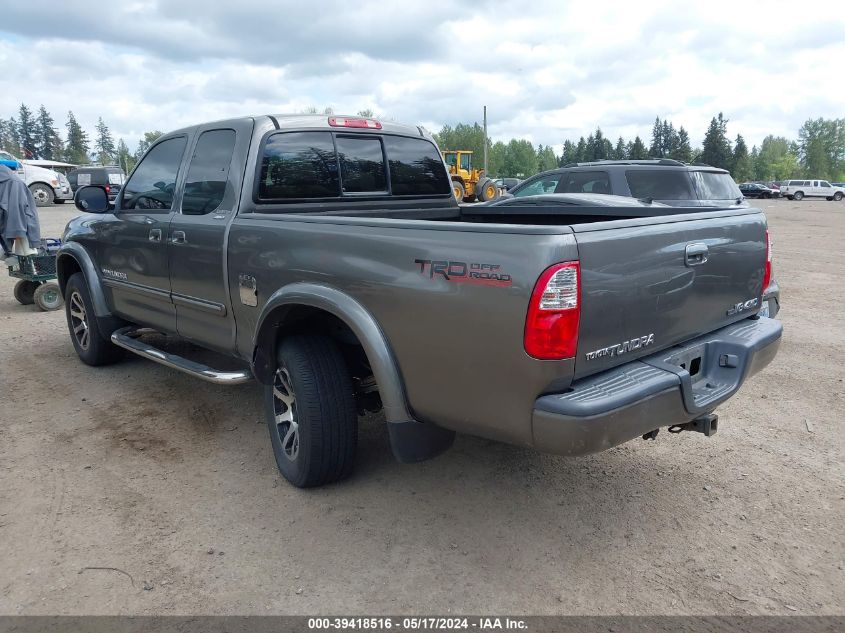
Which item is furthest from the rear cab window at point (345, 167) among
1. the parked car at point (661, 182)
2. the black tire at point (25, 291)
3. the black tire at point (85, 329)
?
the black tire at point (25, 291)

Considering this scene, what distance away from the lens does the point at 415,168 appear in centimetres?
478

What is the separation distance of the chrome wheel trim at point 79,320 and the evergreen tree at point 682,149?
328ft

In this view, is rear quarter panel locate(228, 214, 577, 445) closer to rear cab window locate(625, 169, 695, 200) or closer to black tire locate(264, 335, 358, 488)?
black tire locate(264, 335, 358, 488)

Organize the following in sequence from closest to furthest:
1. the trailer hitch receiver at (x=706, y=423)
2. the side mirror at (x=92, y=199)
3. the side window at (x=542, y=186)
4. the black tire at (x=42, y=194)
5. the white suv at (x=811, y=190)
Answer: the trailer hitch receiver at (x=706, y=423)
the side mirror at (x=92, y=199)
the side window at (x=542, y=186)
the black tire at (x=42, y=194)
the white suv at (x=811, y=190)

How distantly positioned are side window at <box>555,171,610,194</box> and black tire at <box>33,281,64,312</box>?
663 centimetres

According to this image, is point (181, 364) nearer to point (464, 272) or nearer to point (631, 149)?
point (464, 272)

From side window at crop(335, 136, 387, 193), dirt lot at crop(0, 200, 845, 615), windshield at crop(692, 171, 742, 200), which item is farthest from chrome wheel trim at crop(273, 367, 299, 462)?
windshield at crop(692, 171, 742, 200)

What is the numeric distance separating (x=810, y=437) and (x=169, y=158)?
4.71m

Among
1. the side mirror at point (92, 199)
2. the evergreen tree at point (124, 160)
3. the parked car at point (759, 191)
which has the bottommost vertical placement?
the parked car at point (759, 191)

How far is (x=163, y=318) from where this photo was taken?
4.57 m

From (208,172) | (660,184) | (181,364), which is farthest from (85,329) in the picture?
(660,184)

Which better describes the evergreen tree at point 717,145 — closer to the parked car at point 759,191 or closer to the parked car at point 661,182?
the parked car at point 759,191

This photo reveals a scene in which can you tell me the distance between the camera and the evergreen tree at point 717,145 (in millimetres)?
91625

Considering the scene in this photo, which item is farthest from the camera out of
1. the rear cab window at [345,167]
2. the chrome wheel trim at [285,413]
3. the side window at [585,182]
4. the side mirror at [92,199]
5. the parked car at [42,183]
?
the parked car at [42,183]
